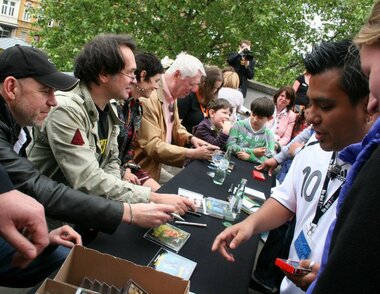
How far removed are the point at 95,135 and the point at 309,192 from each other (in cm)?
134

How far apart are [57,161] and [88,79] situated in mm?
620

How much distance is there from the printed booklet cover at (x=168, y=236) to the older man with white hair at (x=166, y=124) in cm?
154

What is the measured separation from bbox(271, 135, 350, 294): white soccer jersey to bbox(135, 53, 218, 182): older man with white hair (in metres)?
1.51

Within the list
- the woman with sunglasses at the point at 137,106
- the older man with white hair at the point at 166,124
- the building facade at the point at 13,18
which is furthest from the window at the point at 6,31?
the woman with sunglasses at the point at 137,106

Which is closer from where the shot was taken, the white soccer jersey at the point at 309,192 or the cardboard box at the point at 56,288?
the cardboard box at the point at 56,288

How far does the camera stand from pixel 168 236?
1649mm

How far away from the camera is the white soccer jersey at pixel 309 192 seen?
1490 millimetres

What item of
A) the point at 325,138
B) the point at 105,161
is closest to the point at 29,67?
the point at 105,161

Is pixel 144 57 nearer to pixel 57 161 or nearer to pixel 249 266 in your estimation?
pixel 57 161

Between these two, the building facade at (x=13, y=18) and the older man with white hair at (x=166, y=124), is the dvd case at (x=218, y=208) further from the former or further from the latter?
the building facade at (x=13, y=18)

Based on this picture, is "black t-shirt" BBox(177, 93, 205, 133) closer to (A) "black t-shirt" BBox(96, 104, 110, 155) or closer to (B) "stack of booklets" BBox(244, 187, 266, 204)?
(B) "stack of booklets" BBox(244, 187, 266, 204)

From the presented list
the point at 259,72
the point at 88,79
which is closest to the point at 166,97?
the point at 88,79

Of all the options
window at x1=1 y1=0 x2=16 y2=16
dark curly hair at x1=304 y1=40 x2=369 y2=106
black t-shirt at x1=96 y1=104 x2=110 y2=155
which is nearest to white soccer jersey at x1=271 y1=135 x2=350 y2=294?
dark curly hair at x1=304 y1=40 x2=369 y2=106

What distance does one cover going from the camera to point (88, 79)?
2.20 m
